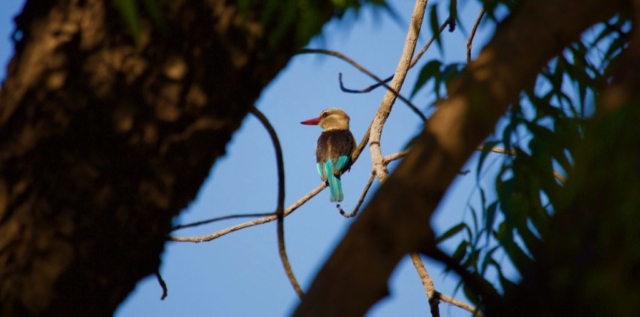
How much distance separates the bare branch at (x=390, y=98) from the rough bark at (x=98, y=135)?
162cm

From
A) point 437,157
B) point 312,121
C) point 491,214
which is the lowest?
point 437,157

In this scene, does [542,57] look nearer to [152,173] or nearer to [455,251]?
[152,173]

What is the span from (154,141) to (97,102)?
83mm

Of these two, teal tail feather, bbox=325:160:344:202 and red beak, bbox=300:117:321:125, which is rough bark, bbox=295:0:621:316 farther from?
red beak, bbox=300:117:321:125

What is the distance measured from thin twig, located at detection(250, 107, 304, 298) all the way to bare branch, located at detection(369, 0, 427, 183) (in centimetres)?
143

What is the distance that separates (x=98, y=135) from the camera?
83 cm

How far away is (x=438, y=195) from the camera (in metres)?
0.73

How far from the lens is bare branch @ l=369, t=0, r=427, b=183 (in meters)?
2.57

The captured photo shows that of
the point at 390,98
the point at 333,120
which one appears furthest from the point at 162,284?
the point at 333,120

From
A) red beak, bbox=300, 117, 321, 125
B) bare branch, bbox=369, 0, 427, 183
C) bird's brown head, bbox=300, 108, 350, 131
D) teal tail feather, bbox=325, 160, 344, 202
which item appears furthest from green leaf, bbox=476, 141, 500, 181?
red beak, bbox=300, 117, 321, 125

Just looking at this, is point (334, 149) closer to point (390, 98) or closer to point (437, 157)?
point (390, 98)

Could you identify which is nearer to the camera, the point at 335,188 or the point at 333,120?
the point at 335,188

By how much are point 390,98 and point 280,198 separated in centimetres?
187

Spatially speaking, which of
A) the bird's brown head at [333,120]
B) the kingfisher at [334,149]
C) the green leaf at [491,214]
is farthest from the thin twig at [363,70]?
the bird's brown head at [333,120]
